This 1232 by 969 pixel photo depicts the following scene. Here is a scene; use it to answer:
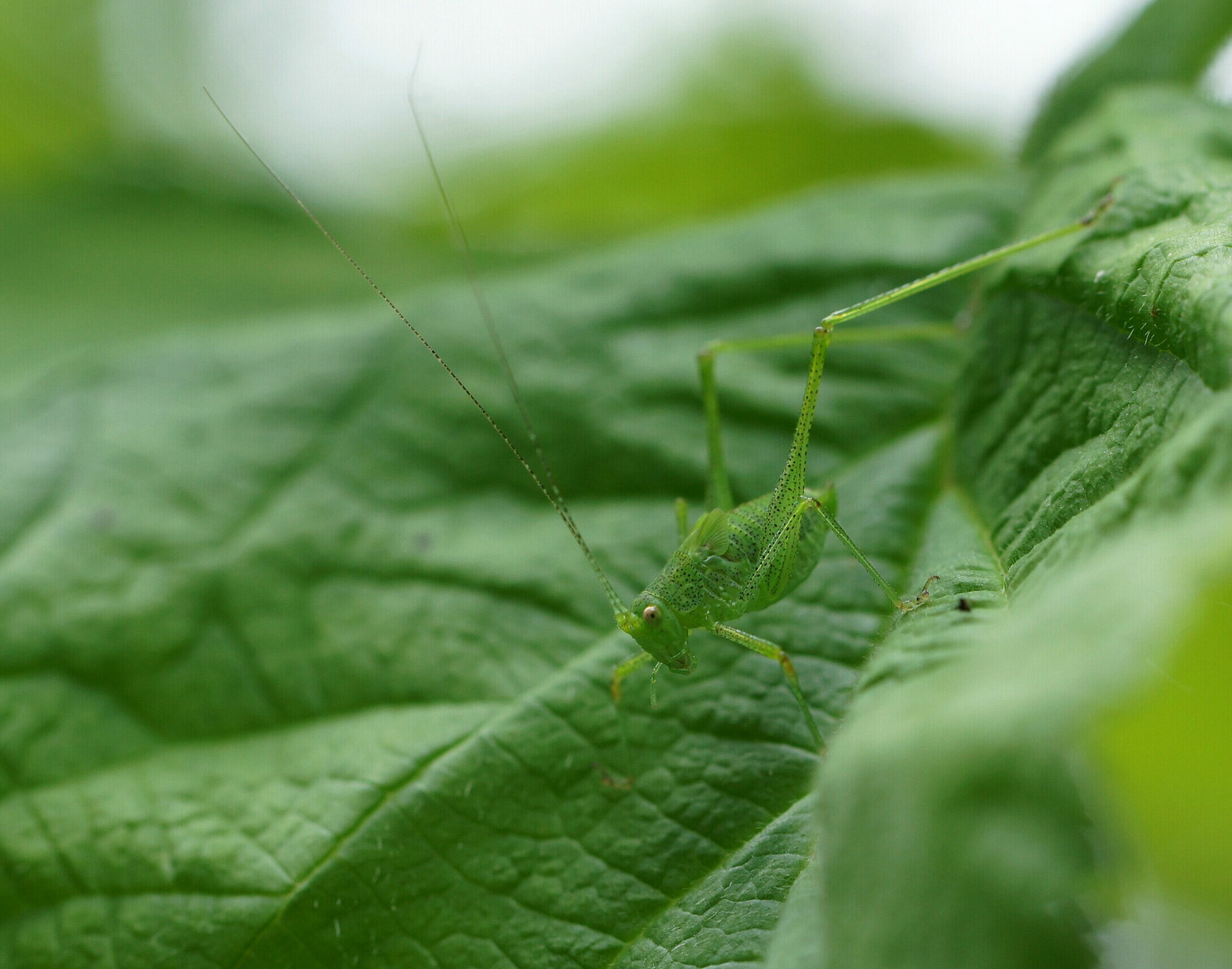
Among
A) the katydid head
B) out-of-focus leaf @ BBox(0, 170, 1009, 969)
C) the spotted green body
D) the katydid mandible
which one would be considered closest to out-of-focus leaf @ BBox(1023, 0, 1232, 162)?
out-of-focus leaf @ BBox(0, 170, 1009, 969)

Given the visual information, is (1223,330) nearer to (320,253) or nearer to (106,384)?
(106,384)

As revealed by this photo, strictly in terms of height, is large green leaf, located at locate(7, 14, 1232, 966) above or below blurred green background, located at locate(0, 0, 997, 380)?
below

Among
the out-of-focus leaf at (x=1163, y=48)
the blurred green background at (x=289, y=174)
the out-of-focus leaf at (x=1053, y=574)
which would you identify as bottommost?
the out-of-focus leaf at (x=1053, y=574)

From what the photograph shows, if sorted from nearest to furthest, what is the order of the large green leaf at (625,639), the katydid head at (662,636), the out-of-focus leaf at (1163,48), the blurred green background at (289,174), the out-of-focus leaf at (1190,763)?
1. the large green leaf at (625,639)
2. the out-of-focus leaf at (1190,763)
3. the katydid head at (662,636)
4. the out-of-focus leaf at (1163,48)
5. the blurred green background at (289,174)

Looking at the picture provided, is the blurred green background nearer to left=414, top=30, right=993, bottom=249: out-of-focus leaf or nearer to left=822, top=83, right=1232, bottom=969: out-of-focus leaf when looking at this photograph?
left=414, top=30, right=993, bottom=249: out-of-focus leaf

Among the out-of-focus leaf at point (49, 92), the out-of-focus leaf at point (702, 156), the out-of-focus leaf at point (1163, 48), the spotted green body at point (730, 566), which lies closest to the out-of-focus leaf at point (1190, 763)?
the spotted green body at point (730, 566)

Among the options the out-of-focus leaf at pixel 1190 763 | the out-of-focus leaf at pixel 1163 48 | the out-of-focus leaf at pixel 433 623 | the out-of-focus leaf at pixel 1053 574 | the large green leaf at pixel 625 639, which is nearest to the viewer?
the out-of-focus leaf at pixel 1053 574

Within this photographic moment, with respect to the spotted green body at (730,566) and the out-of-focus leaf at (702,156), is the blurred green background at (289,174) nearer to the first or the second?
the out-of-focus leaf at (702,156)

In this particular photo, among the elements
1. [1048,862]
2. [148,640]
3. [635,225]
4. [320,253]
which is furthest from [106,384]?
[1048,862]
